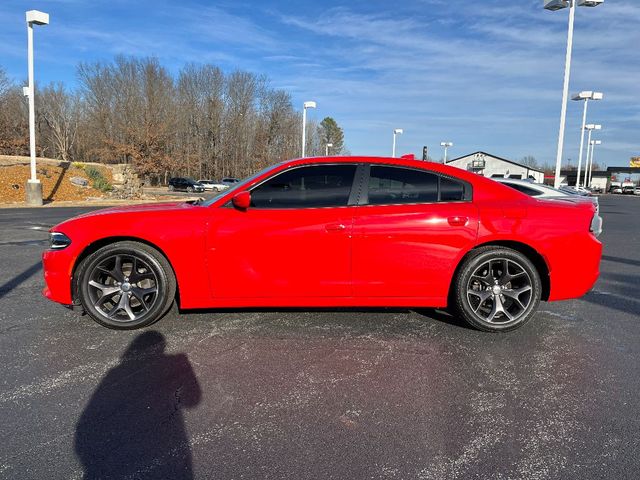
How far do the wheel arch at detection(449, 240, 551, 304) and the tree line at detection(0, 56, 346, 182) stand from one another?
52.4 m

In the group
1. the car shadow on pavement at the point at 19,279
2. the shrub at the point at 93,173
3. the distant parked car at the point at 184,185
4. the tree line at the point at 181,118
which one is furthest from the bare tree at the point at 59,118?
the car shadow on pavement at the point at 19,279

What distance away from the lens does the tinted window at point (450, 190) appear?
13.1ft

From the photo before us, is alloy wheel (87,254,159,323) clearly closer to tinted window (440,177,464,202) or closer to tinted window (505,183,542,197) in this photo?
tinted window (440,177,464,202)

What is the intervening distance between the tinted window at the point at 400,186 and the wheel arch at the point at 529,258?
0.61 m

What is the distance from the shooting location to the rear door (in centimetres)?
383

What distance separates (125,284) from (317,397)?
2.13 metres

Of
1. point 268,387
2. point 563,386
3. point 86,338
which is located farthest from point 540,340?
point 86,338

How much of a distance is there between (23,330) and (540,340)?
15.3 feet

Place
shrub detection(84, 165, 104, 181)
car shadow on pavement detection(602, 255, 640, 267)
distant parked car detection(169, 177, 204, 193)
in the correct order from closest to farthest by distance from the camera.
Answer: car shadow on pavement detection(602, 255, 640, 267) < shrub detection(84, 165, 104, 181) < distant parked car detection(169, 177, 204, 193)

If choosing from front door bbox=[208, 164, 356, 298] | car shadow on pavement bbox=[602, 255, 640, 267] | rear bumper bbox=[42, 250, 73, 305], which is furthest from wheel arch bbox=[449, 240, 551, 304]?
car shadow on pavement bbox=[602, 255, 640, 267]

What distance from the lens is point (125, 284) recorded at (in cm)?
391

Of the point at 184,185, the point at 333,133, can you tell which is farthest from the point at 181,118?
the point at 333,133

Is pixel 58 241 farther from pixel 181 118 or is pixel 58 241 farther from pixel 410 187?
pixel 181 118

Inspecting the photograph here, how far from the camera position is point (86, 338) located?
12.4 feet
